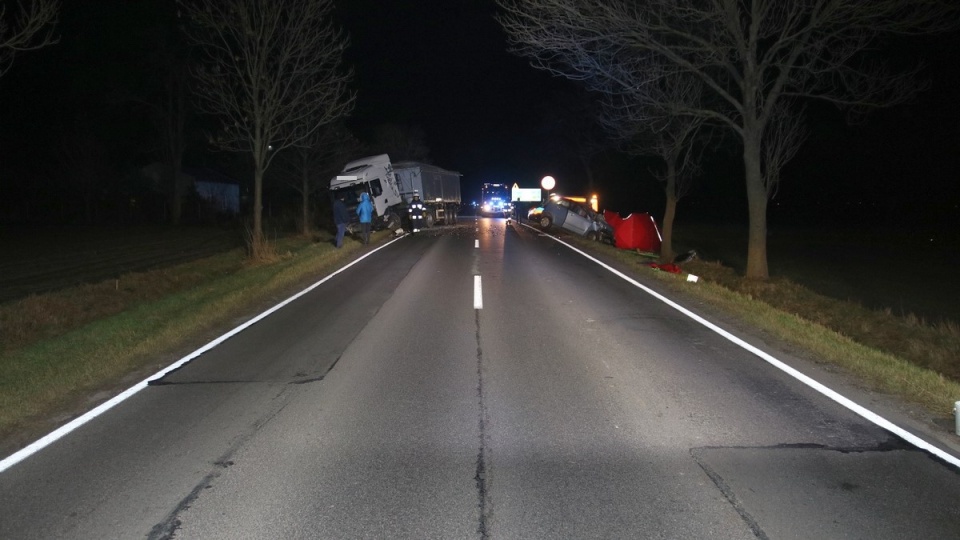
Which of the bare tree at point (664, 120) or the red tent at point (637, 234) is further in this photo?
the red tent at point (637, 234)

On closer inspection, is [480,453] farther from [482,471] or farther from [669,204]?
[669,204]

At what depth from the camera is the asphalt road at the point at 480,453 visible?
16.1 feet

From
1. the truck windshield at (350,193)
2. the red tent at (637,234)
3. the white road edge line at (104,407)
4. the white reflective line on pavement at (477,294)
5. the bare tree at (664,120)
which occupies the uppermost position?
the bare tree at (664,120)

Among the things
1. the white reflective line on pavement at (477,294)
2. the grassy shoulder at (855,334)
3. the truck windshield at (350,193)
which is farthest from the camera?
the truck windshield at (350,193)

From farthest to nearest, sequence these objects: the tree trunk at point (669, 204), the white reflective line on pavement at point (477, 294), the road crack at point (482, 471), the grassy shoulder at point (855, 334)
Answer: the tree trunk at point (669, 204) < the white reflective line on pavement at point (477, 294) < the grassy shoulder at point (855, 334) < the road crack at point (482, 471)

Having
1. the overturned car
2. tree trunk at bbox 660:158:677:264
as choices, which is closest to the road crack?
tree trunk at bbox 660:158:677:264

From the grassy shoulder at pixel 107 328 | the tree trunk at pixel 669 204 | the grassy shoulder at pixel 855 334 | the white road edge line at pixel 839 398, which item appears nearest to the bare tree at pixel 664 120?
the tree trunk at pixel 669 204

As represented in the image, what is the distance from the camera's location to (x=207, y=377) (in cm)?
865

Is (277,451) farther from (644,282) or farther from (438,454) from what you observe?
(644,282)

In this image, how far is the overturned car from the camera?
111 feet

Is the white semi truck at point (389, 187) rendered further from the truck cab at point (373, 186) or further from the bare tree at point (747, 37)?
the bare tree at point (747, 37)

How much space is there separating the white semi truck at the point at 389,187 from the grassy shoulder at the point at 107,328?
12.7 m

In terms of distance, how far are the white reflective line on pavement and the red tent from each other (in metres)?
15.3

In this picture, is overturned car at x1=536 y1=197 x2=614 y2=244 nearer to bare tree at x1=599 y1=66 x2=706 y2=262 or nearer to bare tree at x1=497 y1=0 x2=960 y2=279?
bare tree at x1=599 y1=66 x2=706 y2=262
